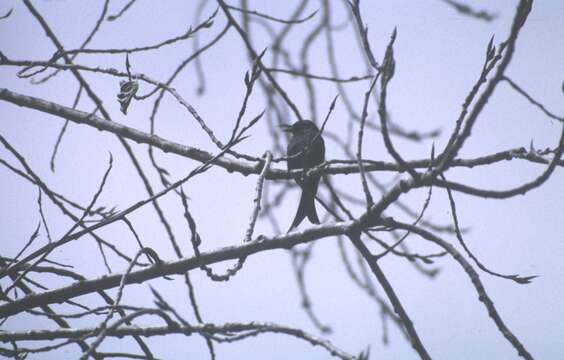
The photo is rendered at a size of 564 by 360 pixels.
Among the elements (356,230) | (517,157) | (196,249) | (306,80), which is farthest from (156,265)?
(517,157)

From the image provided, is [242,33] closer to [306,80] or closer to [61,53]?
[306,80]

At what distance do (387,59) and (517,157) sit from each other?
91 cm

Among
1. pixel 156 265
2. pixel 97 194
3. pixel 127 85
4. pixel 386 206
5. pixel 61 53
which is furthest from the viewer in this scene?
pixel 127 85

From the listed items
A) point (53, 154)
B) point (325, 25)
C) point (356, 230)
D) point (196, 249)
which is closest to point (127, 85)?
point (53, 154)

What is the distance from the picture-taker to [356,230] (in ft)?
5.33

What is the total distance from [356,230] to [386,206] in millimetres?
143

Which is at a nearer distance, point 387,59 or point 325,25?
point 387,59

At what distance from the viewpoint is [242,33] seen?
2379mm

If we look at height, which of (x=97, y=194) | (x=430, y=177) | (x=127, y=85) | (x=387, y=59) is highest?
(x=127, y=85)

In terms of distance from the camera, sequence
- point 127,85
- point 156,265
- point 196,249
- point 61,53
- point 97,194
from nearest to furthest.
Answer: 1. point 196,249
2. point 156,265
3. point 97,194
4. point 61,53
5. point 127,85

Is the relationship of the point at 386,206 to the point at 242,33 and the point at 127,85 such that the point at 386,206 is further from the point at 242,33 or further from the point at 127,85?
the point at 127,85

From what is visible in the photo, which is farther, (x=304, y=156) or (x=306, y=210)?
(x=306, y=210)

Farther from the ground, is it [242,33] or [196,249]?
[242,33]

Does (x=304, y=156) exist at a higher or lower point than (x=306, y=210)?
higher
